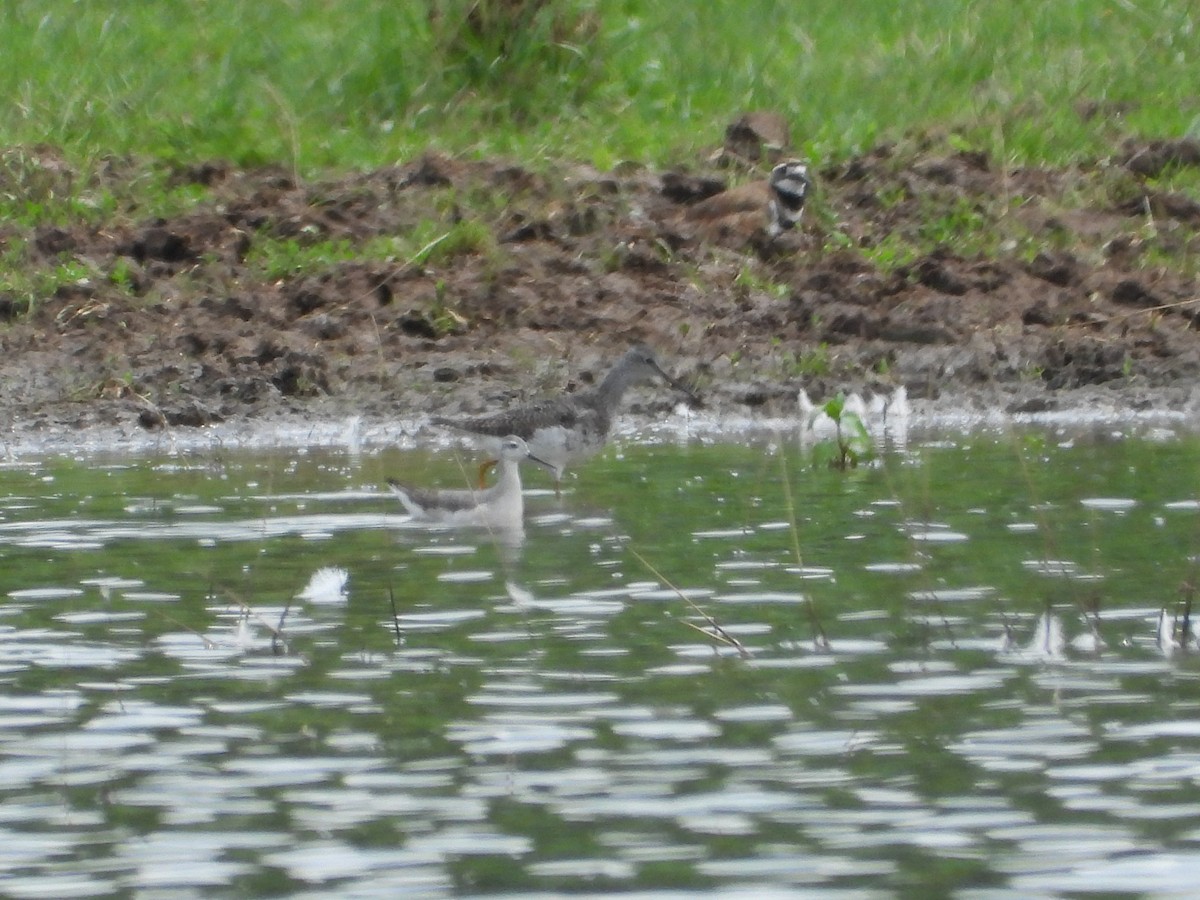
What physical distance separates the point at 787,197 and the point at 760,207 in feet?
1.00

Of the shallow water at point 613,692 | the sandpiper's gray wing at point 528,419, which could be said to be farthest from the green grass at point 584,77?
the shallow water at point 613,692

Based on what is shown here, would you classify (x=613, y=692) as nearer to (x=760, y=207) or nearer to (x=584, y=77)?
(x=760, y=207)

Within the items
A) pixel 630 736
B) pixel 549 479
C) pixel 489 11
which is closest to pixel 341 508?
pixel 549 479

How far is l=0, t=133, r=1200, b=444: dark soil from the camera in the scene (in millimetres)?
15117

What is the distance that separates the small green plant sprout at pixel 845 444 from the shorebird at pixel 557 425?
1.19 metres

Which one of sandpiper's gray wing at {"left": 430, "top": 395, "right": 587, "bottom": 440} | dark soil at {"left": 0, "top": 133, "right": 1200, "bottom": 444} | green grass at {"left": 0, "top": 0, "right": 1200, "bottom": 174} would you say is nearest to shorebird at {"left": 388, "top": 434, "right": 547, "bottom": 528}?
sandpiper's gray wing at {"left": 430, "top": 395, "right": 587, "bottom": 440}

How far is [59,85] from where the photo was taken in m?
20.2

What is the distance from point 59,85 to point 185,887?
620 inches

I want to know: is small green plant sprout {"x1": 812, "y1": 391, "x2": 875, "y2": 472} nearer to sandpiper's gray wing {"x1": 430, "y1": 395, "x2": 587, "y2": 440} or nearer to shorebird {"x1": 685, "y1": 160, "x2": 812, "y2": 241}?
sandpiper's gray wing {"x1": 430, "y1": 395, "x2": 587, "y2": 440}

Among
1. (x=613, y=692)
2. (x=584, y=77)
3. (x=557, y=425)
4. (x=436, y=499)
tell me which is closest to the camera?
(x=613, y=692)

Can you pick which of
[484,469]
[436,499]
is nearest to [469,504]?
[436,499]

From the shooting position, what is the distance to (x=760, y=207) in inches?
677

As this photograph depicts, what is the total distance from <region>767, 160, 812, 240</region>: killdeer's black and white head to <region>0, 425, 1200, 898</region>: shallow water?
17.5 ft

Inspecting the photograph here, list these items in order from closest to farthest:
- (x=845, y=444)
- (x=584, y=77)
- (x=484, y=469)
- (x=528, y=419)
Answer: (x=845, y=444)
(x=484, y=469)
(x=528, y=419)
(x=584, y=77)
